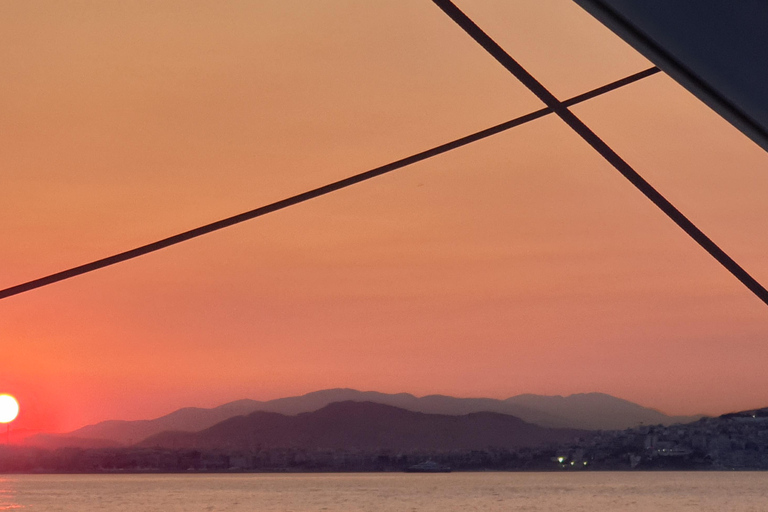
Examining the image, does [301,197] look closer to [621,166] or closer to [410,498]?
[621,166]

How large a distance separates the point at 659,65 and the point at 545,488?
9376 centimetres

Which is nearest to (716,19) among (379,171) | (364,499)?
(379,171)

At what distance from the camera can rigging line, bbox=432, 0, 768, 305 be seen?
1.29 metres

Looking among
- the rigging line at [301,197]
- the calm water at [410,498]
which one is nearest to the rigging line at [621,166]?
the rigging line at [301,197]

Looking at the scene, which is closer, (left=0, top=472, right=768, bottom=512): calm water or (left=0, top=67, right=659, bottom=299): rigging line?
(left=0, top=67, right=659, bottom=299): rigging line

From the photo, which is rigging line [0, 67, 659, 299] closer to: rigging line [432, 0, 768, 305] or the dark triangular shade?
rigging line [432, 0, 768, 305]

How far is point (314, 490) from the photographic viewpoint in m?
88.4

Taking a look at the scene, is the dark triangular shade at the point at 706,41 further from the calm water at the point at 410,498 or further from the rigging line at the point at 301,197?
the calm water at the point at 410,498

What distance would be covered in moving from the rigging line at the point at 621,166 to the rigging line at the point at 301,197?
0.16ft

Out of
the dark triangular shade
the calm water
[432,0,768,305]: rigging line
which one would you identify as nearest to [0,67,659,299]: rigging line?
[432,0,768,305]: rigging line

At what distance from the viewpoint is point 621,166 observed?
1.41m

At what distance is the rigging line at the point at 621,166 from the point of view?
1.29 metres

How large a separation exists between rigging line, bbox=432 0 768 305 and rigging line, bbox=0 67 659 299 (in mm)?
48

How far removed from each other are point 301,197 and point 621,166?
0.48 m
